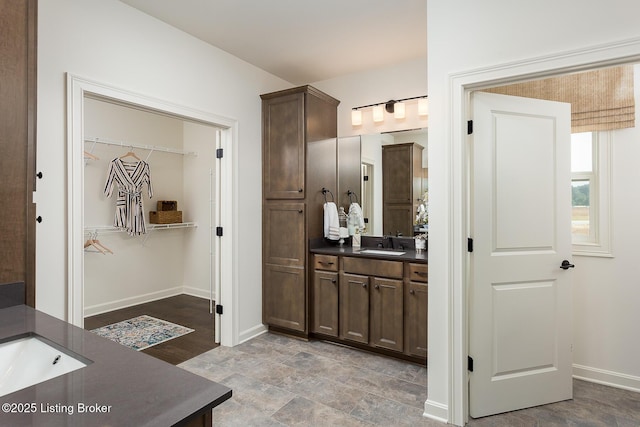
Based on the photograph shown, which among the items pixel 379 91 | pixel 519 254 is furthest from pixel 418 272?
pixel 379 91

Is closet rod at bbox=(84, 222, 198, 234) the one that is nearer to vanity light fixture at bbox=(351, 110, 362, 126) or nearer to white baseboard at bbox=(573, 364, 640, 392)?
vanity light fixture at bbox=(351, 110, 362, 126)

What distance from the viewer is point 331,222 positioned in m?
3.63

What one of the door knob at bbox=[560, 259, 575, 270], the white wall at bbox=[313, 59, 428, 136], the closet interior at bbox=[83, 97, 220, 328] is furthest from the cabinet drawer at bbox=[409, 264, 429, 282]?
the closet interior at bbox=[83, 97, 220, 328]

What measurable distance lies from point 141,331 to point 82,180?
2063mm

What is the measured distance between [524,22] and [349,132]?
2170 mm

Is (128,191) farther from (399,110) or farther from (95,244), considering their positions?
(399,110)

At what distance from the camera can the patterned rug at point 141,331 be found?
343 cm

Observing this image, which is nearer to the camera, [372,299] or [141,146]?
[372,299]

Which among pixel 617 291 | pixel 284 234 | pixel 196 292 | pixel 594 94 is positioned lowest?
pixel 196 292

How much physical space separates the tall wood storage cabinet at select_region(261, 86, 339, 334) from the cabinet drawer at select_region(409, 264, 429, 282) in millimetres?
1029

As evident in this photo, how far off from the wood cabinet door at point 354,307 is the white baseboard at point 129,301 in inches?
118

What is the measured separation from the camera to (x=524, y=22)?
195cm

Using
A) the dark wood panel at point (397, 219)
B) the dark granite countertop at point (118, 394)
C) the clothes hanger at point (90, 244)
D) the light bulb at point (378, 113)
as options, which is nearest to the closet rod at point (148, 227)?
the clothes hanger at point (90, 244)

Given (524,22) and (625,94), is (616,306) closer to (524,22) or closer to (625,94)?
(625,94)
